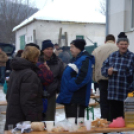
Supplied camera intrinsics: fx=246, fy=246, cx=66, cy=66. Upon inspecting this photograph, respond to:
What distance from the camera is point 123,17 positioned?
22.0ft

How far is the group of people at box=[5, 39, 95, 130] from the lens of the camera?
2859 millimetres

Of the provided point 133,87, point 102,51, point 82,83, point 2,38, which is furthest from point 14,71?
point 2,38

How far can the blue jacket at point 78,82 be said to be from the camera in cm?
332

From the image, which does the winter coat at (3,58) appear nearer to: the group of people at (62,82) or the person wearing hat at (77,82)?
the group of people at (62,82)

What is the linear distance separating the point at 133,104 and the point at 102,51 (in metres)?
1.92

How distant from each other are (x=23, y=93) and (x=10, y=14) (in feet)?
97.2

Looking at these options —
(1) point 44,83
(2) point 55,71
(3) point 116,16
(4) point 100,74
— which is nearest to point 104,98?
(4) point 100,74

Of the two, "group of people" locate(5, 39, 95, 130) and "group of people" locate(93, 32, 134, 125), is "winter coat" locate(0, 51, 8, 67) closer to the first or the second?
"group of people" locate(5, 39, 95, 130)

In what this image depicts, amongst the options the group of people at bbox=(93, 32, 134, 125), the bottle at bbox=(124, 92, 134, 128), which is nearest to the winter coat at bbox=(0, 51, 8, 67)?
the group of people at bbox=(93, 32, 134, 125)

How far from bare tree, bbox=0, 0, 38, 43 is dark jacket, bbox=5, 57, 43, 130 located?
28262mm

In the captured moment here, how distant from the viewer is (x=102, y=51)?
184 inches

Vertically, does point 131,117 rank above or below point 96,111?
above

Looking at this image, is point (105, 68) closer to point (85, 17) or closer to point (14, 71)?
point (14, 71)

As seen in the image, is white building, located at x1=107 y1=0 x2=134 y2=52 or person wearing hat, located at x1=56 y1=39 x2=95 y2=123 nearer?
person wearing hat, located at x1=56 y1=39 x2=95 y2=123
